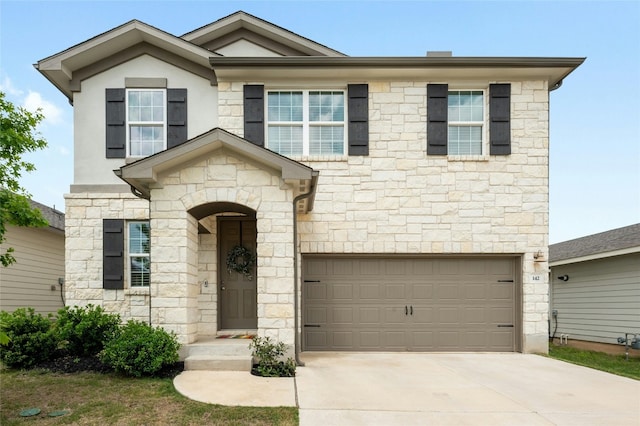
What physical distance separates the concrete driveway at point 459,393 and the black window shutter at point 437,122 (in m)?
4.43

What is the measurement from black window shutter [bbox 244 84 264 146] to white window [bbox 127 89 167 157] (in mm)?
1818

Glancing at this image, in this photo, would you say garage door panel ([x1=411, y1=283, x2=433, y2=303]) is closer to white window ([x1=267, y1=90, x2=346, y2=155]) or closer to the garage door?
the garage door

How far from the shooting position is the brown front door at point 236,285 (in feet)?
29.1

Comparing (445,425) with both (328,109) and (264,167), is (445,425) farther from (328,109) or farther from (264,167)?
(328,109)

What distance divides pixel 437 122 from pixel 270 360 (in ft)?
19.9

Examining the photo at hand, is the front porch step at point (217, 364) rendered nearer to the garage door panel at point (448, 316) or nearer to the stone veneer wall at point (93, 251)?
the stone veneer wall at point (93, 251)

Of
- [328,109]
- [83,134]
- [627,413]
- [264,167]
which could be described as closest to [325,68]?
[328,109]

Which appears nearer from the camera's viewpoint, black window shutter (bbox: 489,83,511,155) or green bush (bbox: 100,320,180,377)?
green bush (bbox: 100,320,180,377)

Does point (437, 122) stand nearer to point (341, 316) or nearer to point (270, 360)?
point (341, 316)

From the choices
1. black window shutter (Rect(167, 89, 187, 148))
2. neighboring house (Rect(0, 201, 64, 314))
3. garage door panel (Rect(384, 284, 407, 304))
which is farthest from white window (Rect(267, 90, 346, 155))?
neighboring house (Rect(0, 201, 64, 314))

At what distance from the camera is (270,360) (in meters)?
6.45

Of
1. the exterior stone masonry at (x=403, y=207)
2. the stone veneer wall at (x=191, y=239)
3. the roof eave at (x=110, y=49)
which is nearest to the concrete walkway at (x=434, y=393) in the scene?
the stone veneer wall at (x=191, y=239)

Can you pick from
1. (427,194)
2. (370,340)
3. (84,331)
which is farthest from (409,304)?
(84,331)

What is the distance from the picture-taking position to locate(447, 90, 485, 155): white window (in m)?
9.17
